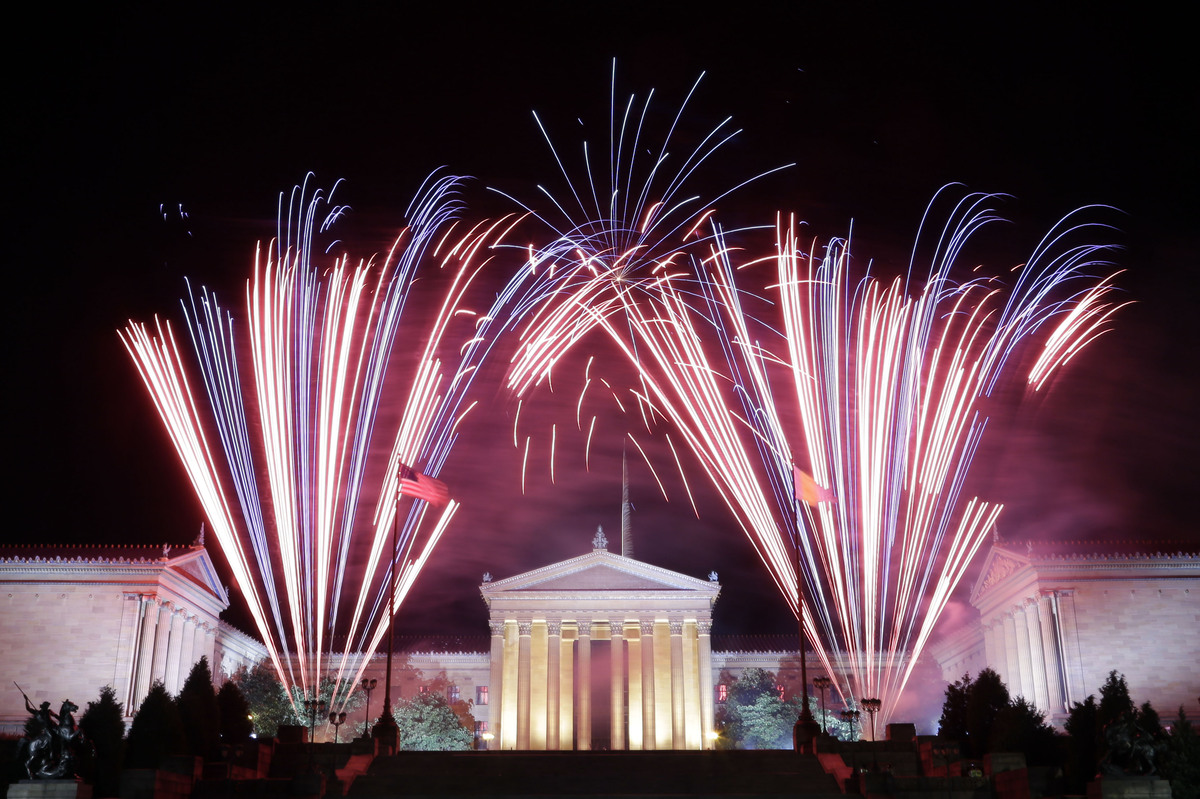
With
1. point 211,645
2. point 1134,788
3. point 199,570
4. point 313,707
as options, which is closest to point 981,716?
point 1134,788

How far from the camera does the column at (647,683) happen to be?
6525 centimetres

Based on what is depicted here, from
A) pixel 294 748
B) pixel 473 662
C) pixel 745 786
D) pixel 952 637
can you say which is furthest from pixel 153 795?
pixel 952 637

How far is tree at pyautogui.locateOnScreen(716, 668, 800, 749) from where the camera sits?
65.3m

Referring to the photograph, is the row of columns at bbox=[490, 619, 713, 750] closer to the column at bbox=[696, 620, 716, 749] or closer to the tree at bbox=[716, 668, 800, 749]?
the column at bbox=[696, 620, 716, 749]

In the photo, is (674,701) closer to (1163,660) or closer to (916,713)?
(916,713)

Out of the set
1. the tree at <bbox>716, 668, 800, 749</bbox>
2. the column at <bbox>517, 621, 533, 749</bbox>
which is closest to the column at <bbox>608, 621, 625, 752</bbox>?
the column at <bbox>517, 621, 533, 749</bbox>

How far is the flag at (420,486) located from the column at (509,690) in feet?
109

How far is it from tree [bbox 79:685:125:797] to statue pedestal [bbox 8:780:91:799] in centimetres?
363

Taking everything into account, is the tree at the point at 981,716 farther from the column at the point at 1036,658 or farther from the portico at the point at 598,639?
the portico at the point at 598,639

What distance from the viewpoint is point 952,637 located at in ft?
234

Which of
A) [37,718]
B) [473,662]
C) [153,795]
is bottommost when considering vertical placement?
[153,795]

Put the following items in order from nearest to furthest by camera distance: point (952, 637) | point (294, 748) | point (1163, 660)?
point (294, 748) < point (1163, 660) < point (952, 637)

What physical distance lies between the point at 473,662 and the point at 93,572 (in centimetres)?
2833

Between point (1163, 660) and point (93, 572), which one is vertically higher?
point (93, 572)
